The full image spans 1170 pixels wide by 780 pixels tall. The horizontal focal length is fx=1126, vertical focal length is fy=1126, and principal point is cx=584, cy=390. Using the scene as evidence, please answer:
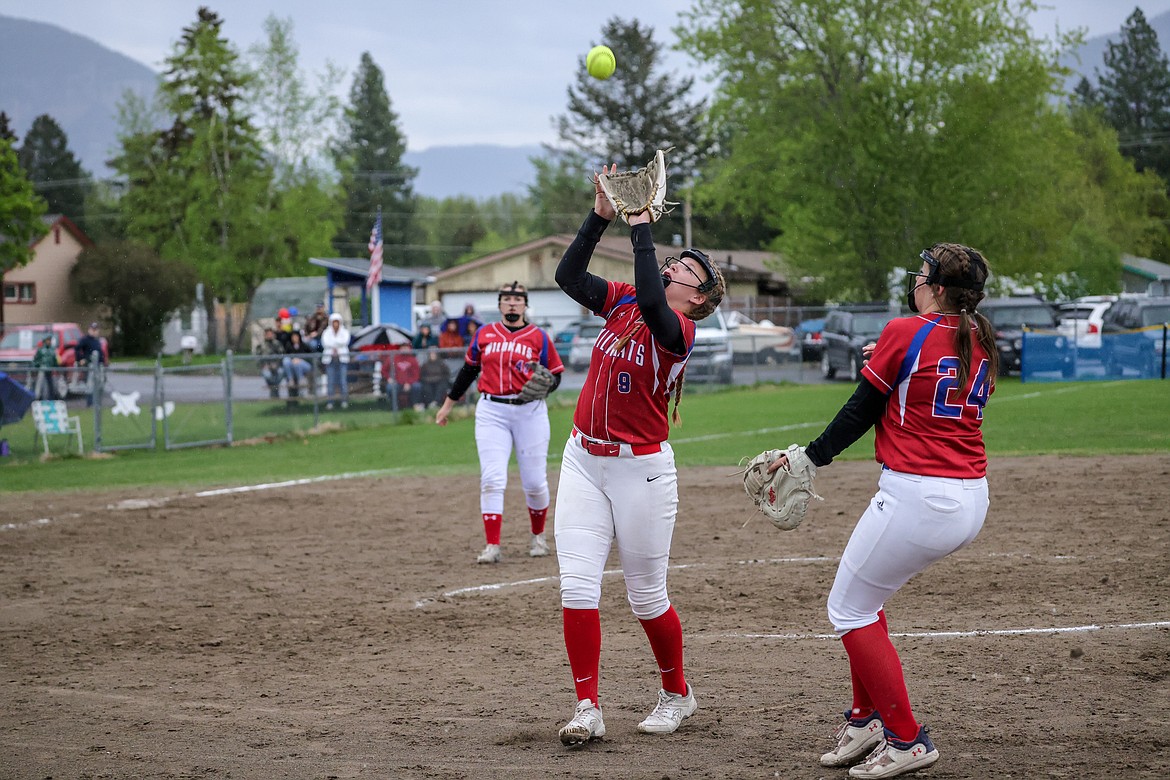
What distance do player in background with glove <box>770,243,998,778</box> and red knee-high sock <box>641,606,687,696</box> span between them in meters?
0.97

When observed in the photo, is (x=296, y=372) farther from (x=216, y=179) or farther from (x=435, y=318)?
(x=216, y=179)

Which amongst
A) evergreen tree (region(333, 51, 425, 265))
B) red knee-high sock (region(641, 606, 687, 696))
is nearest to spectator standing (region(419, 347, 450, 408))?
red knee-high sock (region(641, 606, 687, 696))

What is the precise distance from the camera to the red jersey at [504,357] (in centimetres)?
959

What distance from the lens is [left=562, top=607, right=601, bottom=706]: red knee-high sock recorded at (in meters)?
5.11

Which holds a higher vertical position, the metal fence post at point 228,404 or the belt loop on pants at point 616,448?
the belt loop on pants at point 616,448

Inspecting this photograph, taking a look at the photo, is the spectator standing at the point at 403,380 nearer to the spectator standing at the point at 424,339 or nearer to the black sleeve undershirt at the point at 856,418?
the spectator standing at the point at 424,339

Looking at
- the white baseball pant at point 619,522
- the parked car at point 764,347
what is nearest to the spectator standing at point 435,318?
the parked car at point 764,347

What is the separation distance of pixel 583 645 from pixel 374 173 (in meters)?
84.3

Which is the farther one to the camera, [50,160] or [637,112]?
[50,160]

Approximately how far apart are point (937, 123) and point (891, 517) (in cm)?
3368

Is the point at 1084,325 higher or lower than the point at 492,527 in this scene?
higher

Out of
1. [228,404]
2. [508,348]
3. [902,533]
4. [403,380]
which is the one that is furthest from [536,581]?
[403,380]

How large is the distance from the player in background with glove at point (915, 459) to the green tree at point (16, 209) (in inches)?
1547

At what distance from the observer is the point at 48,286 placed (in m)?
57.7
